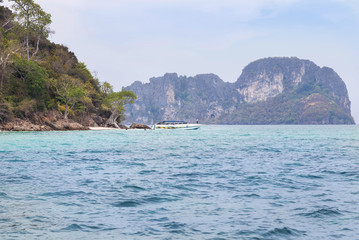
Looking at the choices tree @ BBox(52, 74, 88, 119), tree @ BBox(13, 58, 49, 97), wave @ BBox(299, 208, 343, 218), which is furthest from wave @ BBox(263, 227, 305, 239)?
tree @ BBox(52, 74, 88, 119)

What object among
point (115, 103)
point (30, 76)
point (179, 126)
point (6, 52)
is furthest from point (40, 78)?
point (179, 126)

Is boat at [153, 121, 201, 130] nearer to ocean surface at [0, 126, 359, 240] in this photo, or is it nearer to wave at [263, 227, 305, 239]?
ocean surface at [0, 126, 359, 240]

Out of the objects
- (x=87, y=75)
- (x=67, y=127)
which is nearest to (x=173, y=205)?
(x=67, y=127)

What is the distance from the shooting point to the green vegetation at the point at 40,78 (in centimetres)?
6419

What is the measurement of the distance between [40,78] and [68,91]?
825 centimetres

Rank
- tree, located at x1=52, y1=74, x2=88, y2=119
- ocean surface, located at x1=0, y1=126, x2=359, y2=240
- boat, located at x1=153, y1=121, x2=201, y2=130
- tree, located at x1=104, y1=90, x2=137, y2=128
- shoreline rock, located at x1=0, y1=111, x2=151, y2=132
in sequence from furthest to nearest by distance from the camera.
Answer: boat, located at x1=153, y1=121, x2=201, y2=130, tree, located at x1=104, y1=90, x2=137, y2=128, tree, located at x1=52, y1=74, x2=88, y2=119, shoreline rock, located at x1=0, y1=111, x2=151, y2=132, ocean surface, located at x1=0, y1=126, x2=359, y2=240

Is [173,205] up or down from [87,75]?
down

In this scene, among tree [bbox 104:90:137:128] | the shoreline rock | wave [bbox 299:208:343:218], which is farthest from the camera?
tree [bbox 104:90:137:128]

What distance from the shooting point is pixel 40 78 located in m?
68.4

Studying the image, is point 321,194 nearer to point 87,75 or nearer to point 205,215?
A: point 205,215

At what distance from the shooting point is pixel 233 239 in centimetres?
695

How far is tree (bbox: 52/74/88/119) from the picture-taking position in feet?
246

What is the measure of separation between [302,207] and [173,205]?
3.76 metres

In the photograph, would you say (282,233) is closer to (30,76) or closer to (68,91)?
(30,76)
